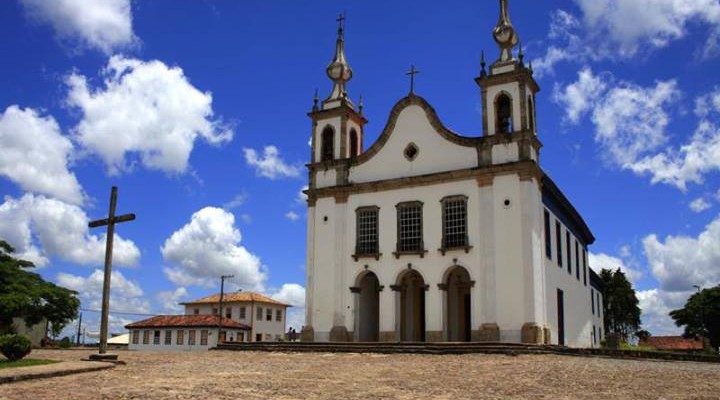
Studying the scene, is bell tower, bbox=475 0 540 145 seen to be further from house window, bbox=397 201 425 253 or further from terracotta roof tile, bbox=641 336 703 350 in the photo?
terracotta roof tile, bbox=641 336 703 350

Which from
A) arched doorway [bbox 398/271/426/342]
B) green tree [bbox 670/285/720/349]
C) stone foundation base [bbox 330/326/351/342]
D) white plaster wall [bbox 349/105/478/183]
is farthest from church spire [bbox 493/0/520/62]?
green tree [bbox 670/285/720/349]

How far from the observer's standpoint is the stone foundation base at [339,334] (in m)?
26.7

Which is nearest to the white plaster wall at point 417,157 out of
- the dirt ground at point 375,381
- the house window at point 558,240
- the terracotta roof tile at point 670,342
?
the house window at point 558,240

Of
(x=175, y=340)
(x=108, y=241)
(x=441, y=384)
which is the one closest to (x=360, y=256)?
(x=108, y=241)

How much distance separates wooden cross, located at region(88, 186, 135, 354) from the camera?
55.0 ft

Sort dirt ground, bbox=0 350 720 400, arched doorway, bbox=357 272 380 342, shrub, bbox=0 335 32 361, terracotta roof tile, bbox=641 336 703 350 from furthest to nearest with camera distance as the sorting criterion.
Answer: terracotta roof tile, bbox=641 336 703 350 → arched doorway, bbox=357 272 380 342 → shrub, bbox=0 335 32 361 → dirt ground, bbox=0 350 720 400

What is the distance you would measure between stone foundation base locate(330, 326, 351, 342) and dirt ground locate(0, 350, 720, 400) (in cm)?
1024

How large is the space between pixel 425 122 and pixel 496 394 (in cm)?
1801

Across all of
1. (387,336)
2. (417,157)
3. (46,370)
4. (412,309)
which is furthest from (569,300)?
(46,370)

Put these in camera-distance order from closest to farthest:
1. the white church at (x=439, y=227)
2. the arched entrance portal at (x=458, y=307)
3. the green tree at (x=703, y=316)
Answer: the white church at (x=439, y=227) → the arched entrance portal at (x=458, y=307) → the green tree at (x=703, y=316)

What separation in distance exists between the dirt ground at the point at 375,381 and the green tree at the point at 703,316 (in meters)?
38.6

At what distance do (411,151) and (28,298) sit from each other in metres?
14.2

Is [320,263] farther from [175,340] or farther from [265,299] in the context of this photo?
[265,299]

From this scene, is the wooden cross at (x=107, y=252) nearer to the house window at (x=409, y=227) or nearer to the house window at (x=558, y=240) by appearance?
the house window at (x=409, y=227)
